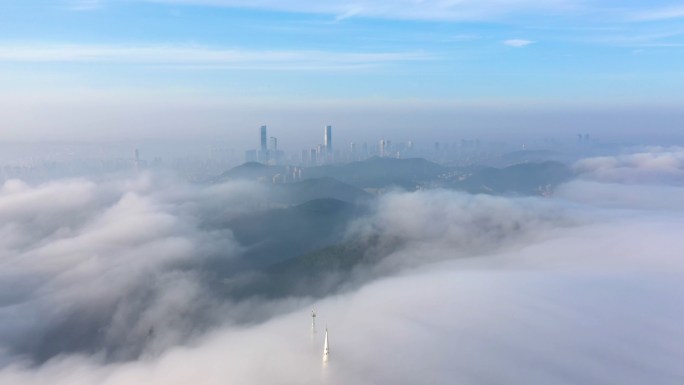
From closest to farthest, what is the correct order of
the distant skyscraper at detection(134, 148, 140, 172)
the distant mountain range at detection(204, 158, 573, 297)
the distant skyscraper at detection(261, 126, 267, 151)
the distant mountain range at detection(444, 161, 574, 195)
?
the distant mountain range at detection(204, 158, 573, 297), the distant mountain range at detection(444, 161, 574, 195), the distant skyscraper at detection(134, 148, 140, 172), the distant skyscraper at detection(261, 126, 267, 151)

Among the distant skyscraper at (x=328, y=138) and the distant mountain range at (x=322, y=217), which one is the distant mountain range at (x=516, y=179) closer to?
the distant mountain range at (x=322, y=217)

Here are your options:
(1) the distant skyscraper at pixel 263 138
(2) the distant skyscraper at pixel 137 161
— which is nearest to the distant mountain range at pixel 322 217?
(1) the distant skyscraper at pixel 263 138

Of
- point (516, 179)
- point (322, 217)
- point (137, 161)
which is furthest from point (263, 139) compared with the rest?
point (516, 179)

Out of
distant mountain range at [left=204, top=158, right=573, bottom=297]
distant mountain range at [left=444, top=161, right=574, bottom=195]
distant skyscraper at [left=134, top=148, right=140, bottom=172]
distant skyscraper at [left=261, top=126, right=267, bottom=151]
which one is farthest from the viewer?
distant skyscraper at [left=261, top=126, right=267, bottom=151]

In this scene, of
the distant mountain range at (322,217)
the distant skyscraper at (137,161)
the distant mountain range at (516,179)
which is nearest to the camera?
the distant mountain range at (322,217)

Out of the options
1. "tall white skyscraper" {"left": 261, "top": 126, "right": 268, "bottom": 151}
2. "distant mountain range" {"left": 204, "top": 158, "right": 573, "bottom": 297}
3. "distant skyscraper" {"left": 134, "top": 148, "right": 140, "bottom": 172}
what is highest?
"tall white skyscraper" {"left": 261, "top": 126, "right": 268, "bottom": 151}

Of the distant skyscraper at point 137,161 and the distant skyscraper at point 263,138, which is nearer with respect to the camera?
the distant skyscraper at point 137,161

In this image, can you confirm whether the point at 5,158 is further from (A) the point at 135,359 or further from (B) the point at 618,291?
(B) the point at 618,291

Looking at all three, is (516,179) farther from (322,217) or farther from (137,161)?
(137,161)

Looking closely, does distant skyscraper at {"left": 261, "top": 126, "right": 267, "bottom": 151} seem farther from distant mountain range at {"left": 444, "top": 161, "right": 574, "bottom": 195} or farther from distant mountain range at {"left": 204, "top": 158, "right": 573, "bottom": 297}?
distant mountain range at {"left": 444, "top": 161, "right": 574, "bottom": 195}

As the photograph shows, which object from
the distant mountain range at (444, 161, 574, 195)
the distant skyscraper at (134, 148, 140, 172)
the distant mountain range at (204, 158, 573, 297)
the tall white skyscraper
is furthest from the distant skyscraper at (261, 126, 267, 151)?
the distant mountain range at (444, 161, 574, 195)

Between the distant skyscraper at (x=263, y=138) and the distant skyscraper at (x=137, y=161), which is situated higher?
the distant skyscraper at (x=263, y=138)

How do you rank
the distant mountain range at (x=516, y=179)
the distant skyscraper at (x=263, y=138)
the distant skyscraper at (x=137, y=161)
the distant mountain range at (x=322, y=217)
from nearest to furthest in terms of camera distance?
the distant mountain range at (x=322, y=217) < the distant mountain range at (x=516, y=179) < the distant skyscraper at (x=137, y=161) < the distant skyscraper at (x=263, y=138)
